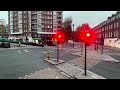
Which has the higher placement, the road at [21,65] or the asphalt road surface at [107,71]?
→ the road at [21,65]

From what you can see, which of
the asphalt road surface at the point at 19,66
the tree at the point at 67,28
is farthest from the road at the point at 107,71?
the tree at the point at 67,28

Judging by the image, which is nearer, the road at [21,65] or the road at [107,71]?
the road at [107,71]

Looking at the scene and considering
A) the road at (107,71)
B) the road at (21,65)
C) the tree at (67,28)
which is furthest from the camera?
the tree at (67,28)

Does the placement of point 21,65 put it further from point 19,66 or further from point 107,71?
point 107,71

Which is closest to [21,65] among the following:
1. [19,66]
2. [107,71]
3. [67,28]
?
[19,66]

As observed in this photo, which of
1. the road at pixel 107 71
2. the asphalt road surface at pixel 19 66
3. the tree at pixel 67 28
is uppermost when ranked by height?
the tree at pixel 67 28

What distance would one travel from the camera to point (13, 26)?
A: 97312 mm

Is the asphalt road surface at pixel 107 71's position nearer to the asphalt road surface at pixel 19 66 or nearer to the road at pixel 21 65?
the road at pixel 21 65

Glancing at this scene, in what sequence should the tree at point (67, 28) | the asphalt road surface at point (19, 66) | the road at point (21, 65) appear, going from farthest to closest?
the tree at point (67, 28) < the road at point (21, 65) < the asphalt road surface at point (19, 66)

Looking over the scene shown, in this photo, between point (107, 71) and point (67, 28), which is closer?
point (107, 71)

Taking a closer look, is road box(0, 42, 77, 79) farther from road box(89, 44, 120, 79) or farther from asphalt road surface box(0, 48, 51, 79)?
road box(89, 44, 120, 79)
